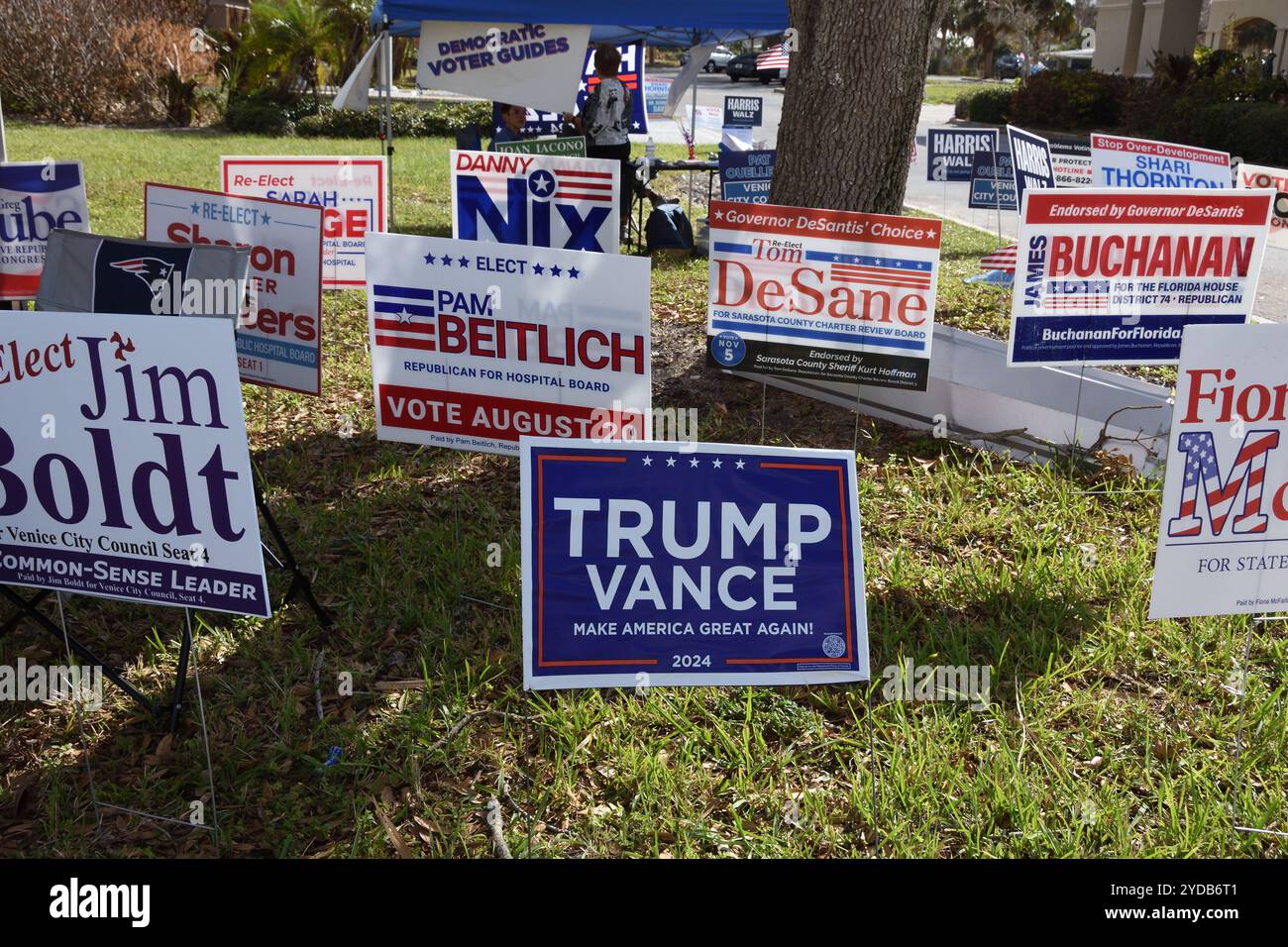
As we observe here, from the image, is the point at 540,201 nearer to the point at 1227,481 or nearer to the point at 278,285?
the point at 278,285

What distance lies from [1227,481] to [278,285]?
169 inches

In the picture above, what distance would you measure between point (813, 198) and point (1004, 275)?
440 centimetres

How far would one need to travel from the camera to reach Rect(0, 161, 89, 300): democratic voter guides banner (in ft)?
22.6

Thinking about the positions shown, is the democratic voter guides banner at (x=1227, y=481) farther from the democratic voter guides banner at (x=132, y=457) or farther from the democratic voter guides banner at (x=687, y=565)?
the democratic voter guides banner at (x=132, y=457)

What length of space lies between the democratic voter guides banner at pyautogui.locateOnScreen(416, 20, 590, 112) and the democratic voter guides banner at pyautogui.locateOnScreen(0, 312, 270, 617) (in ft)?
25.5

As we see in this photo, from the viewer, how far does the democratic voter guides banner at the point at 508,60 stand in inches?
416

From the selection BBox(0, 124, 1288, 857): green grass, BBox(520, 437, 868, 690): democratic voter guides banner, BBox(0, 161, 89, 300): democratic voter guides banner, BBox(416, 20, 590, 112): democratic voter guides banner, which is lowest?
BBox(0, 124, 1288, 857): green grass

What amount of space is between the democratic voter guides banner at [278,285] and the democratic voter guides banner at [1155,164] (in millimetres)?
6219

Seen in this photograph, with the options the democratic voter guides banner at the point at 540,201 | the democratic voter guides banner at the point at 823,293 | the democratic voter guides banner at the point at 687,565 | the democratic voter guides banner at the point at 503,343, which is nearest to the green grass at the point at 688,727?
the democratic voter guides banner at the point at 687,565

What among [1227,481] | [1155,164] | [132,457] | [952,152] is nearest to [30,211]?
[132,457]

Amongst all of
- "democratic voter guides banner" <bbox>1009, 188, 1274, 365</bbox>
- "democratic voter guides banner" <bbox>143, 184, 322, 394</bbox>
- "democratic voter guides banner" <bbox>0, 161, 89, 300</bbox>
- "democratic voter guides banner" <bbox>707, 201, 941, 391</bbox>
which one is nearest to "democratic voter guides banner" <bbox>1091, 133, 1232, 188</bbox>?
"democratic voter guides banner" <bbox>1009, 188, 1274, 365</bbox>

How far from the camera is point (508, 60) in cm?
1067

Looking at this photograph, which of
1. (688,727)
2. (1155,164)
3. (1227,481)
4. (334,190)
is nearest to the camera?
(1227,481)

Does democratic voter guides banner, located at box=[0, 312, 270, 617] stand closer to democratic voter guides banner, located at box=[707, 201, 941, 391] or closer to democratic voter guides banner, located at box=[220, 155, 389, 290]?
democratic voter guides banner, located at box=[707, 201, 941, 391]
